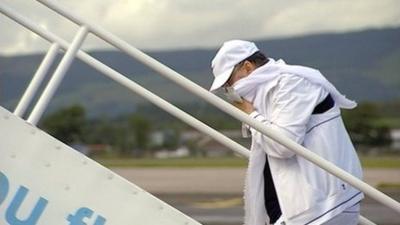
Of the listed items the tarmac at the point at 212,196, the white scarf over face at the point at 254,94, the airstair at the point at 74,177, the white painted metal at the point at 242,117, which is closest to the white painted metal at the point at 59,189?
the airstair at the point at 74,177

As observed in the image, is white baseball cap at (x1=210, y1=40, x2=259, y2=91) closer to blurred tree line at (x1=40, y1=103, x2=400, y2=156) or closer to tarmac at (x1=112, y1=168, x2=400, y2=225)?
tarmac at (x1=112, y1=168, x2=400, y2=225)

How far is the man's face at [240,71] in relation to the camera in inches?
135

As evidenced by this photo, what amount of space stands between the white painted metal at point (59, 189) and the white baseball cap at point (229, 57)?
1.53ft

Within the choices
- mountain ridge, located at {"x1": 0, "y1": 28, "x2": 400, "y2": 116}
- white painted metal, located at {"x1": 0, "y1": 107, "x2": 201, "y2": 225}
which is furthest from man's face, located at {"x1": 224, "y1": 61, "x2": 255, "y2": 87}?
mountain ridge, located at {"x1": 0, "y1": 28, "x2": 400, "y2": 116}

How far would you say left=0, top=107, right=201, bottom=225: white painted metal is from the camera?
3.28 metres

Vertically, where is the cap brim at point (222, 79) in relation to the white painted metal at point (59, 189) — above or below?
above

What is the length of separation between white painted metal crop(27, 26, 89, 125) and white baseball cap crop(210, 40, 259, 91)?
18.1 inches

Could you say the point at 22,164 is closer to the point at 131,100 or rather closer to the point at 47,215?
the point at 47,215

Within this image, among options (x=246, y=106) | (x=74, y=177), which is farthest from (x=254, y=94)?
(x=74, y=177)

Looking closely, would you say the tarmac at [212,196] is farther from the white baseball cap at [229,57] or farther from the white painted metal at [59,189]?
the white painted metal at [59,189]

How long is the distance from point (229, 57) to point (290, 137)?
35 cm

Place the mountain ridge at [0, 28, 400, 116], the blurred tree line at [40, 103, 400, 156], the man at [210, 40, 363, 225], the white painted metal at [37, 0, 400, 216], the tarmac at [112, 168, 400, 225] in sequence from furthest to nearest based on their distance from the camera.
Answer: the blurred tree line at [40, 103, 400, 156], the mountain ridge at [0, 28, 400, 116], the tarmac at [112, 168, 400, 225], the man at [210, 40, 363, 225], the white painted metal at [37, 0, 400, 216]

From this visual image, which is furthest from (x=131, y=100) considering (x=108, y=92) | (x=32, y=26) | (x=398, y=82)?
(x=32, y=26)

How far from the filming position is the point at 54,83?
11.1 ft
